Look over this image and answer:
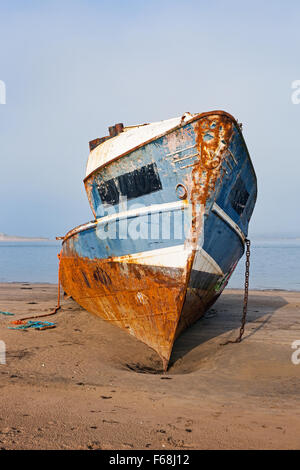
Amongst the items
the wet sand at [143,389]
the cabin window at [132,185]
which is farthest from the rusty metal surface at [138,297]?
the cabin window at [132,185]

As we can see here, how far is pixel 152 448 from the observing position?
2.92m

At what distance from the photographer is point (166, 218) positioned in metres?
5.57

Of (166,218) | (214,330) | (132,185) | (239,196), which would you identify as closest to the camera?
(166,218)

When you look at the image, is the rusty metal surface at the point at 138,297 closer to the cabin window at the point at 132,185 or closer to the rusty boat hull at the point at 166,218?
the rusty boat hull at the point at 166,218

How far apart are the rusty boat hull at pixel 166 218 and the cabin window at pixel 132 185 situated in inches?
0.6

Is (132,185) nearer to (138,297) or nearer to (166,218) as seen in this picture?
(166,218)

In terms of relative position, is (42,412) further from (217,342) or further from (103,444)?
(217,342)

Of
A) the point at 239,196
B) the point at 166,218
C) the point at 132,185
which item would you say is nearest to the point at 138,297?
the point at 166,218

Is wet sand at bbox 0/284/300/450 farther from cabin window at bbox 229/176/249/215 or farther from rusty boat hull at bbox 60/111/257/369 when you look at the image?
cabin window at bbox 229/176/249/215

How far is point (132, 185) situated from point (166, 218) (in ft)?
2.66

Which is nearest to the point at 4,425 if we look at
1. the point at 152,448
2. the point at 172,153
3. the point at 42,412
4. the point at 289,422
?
the point at 42,412

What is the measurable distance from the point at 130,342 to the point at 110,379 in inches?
64.8

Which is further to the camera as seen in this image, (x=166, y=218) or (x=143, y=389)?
(x=166, y=218)

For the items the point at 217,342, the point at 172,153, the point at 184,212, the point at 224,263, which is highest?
the point at 172,153
